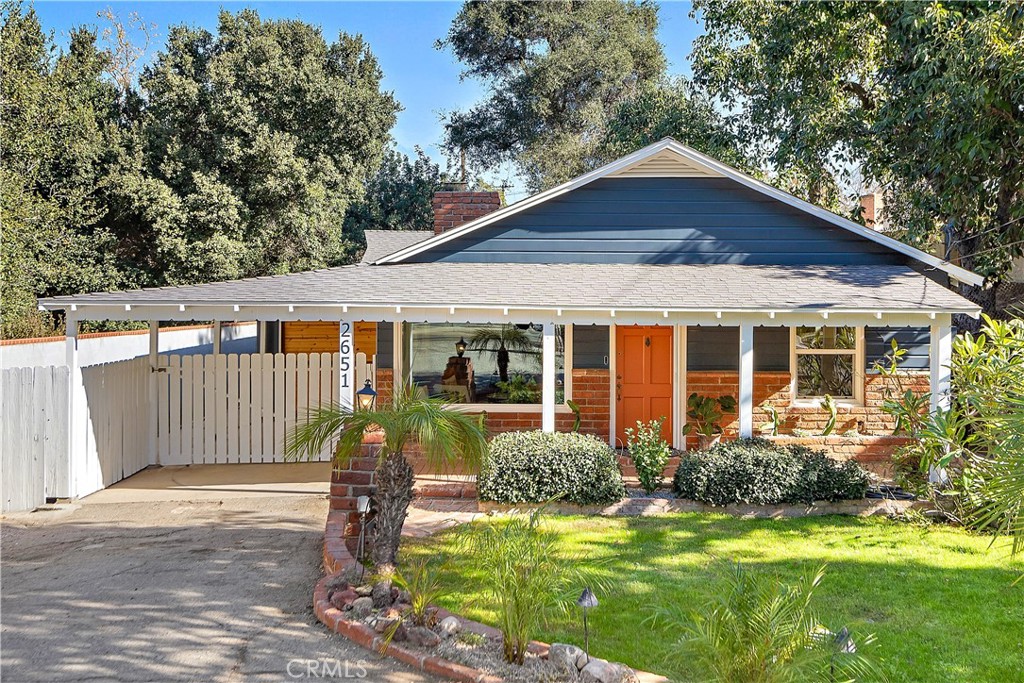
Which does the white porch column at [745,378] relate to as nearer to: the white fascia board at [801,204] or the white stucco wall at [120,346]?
the white fascia board at [801,204]

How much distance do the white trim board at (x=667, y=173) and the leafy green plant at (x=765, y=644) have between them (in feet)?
28.3

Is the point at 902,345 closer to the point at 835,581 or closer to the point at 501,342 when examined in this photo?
the point at 501,342

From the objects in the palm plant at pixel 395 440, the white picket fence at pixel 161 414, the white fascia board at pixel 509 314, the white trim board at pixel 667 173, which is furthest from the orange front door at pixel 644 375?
the palm plant at pixel 395 440

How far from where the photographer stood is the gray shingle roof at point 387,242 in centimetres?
1551

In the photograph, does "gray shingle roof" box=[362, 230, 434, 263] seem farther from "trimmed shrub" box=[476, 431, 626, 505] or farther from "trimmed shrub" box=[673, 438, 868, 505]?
"trimmed shrub" box=[673, 438, 868, 505]

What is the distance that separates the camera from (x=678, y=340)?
1249cm

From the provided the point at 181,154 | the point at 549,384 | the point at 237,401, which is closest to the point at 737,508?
the point at 549,384

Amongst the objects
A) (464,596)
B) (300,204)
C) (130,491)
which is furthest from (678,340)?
(300,204)

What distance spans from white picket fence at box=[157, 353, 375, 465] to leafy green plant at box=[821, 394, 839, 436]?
7049 mm

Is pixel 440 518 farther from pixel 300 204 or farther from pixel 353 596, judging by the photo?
pixel 300 204

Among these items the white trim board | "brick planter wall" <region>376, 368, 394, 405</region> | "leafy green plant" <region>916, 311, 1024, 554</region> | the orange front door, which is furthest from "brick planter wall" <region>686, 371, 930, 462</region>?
"brick planter wall" <region>376, 368, 394, 405</region>

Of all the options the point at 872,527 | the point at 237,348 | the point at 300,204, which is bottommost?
the point at 872,527

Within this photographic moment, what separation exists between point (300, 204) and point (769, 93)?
1638cm

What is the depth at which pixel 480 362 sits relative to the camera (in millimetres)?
12742
